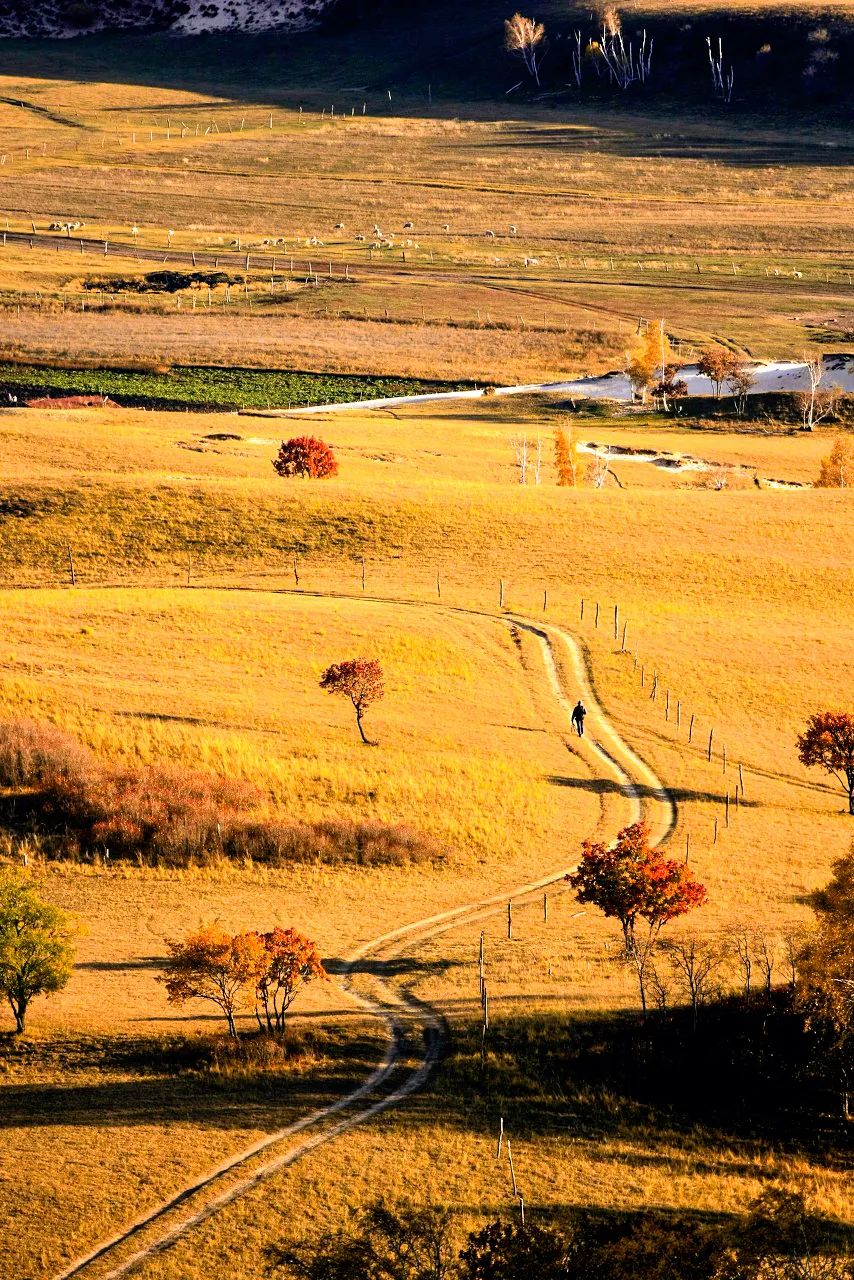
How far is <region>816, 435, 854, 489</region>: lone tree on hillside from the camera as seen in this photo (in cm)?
10300

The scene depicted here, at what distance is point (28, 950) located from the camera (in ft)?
115

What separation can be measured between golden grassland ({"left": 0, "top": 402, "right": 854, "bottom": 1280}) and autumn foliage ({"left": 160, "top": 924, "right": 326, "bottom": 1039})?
1100mm

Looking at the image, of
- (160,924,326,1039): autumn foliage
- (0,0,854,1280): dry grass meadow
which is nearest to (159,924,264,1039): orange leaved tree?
(160,924,326,1039): autumn foliage

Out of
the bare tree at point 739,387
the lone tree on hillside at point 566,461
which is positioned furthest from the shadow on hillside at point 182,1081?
the bare tree at point 739,387

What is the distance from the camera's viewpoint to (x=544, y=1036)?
1350 inches

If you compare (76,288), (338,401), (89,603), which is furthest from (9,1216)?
(76,288)

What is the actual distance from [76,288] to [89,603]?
4260 inches

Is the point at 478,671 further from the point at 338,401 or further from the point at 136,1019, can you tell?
the point at 338,401

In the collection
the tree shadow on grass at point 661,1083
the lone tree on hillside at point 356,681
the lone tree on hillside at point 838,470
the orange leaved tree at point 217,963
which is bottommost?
the tree shadow on grass at point 661,1083

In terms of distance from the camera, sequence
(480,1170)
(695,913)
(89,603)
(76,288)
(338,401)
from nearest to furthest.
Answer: (480,1170) < (695,913) < (89,603) < (338,401) < (76,288)

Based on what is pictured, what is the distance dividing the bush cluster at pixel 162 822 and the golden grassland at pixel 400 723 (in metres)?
1.23

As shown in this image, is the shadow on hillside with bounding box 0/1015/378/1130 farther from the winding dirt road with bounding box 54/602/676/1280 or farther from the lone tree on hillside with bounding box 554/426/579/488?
the lone tree on hillside with bounding box 554/426/579/488

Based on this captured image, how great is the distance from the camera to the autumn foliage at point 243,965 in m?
33.9

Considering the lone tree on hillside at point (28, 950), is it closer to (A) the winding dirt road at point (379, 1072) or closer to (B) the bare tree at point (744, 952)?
(A) the winding dirt road at point (379, 1072)
